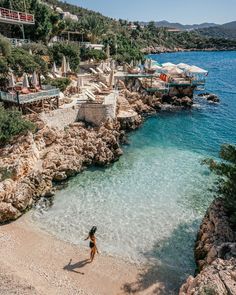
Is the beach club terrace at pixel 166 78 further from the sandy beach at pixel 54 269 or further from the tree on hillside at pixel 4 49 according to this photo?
the sandy beach at pixel 54 269

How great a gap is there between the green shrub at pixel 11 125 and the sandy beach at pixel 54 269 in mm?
6771

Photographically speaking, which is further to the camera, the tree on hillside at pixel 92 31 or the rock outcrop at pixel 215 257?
the tree on hillside at pixel 92 31

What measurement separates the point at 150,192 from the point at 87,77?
24.1m

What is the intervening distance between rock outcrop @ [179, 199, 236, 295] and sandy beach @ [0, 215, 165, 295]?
7.77 ft

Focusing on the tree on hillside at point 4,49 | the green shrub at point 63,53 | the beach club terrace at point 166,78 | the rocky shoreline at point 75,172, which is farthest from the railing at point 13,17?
the rocky shoreline at point 75,172

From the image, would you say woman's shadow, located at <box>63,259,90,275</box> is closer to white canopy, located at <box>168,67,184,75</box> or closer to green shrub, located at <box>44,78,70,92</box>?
green shrub, located at <box>44,78,70,92</box>

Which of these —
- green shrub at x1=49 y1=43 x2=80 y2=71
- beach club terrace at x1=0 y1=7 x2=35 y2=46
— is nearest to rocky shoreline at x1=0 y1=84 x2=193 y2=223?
green shrub at x1=49 y1=43 x2=80 y2=71

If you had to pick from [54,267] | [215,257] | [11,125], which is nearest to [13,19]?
[11,125]

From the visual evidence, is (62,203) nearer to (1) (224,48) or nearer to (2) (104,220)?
(2) (104,220)

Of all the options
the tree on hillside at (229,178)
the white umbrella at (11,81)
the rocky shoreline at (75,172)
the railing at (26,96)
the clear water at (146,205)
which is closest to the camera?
the rocky shoreline at (75,172)

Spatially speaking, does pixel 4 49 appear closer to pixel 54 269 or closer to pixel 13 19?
pixel 13 19

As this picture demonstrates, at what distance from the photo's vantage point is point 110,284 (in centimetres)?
1109

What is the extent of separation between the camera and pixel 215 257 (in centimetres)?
1048

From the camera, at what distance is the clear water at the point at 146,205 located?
13.0 metres
